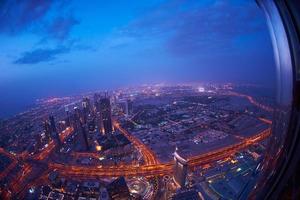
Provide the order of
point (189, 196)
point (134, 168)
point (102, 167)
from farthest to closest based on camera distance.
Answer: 1. point (102, 167)
2. point (134, 168)
3. point (189, 196)

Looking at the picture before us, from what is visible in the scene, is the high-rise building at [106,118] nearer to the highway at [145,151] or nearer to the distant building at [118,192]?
the highway at [145,151]

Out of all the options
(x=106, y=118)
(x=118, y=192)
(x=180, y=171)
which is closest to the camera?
(x=118, y=192)

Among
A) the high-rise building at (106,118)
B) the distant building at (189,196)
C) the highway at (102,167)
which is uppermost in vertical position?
the high-rise building at (106,118)

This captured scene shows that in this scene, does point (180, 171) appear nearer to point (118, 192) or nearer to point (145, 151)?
point (118, 192)

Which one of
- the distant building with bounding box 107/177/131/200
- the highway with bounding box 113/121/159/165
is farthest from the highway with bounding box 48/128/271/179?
the distant building with bounding box 107/177/131/200

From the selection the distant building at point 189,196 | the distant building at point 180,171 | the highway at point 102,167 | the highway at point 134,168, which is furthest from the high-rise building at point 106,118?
the distant building at point 189,196

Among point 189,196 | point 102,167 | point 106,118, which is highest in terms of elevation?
point 106,118

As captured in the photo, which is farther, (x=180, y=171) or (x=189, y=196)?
(x=180, y=171)

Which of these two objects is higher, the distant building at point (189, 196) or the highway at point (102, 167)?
the distant building at point (189, 196)

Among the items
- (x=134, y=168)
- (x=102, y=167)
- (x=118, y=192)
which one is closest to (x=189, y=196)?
(x=118, y=192)

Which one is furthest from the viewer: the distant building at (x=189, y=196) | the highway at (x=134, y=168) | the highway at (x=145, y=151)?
the highway at (x=145, y=151)

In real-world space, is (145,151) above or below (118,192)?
below
